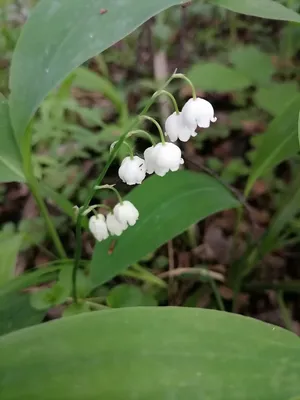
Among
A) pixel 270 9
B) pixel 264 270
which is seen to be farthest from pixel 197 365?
pixel 264 270

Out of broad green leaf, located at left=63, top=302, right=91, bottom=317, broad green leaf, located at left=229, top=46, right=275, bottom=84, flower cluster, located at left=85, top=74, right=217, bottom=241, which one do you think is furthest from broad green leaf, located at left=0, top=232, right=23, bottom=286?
broad green leaf, located at left=229, top=46, right=275, bottom=84

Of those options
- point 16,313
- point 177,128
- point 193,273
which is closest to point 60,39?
point 177,128

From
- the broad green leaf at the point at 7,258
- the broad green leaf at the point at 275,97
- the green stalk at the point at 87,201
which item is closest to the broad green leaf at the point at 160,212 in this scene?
the green stalk at the point at 87,201

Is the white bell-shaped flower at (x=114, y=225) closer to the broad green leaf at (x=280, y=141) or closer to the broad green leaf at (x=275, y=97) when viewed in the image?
the broad green leaf at (x=280, y=141)

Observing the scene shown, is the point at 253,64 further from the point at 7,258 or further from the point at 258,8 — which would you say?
the point at 7,258

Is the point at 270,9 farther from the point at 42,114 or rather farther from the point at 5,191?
the point at 5,191

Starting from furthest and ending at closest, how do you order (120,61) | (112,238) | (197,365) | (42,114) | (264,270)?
1. (120,61)
2. (42,114)
3. (264,270)
4. (112,238)
5. (197,365)

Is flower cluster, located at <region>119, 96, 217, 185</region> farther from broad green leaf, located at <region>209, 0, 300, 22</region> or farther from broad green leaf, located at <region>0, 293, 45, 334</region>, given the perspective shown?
broad green leaf, located at <region>0, 293, 45, 334</region>
